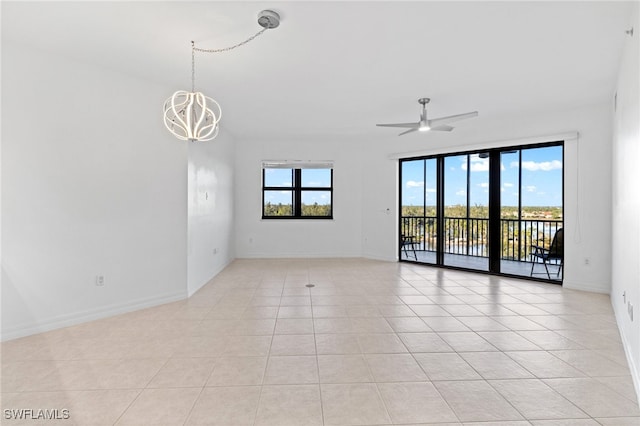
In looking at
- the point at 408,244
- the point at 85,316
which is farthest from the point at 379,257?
the point at 85,316

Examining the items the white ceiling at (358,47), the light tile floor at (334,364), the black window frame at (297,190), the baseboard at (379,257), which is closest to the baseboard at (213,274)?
the light tile floor at (334,364)

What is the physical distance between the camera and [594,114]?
4.11 m

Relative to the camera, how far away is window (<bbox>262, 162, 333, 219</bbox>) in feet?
21.9

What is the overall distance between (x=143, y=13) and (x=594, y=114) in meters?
5.37

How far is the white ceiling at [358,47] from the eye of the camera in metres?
2.19

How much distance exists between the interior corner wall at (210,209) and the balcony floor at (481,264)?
3.61 m

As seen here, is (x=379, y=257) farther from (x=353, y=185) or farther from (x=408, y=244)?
(x=353, y=185)

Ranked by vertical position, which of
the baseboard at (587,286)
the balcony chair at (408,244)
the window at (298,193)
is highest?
the window at (298,193)

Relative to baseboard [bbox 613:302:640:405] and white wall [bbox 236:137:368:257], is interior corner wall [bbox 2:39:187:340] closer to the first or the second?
white wall [bbox 236:137:368:257]

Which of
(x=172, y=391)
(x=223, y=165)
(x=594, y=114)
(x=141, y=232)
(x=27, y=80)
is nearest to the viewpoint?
(x=172, y=391)

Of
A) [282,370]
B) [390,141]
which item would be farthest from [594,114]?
[282,370]

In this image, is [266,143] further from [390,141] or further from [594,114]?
[594,114]

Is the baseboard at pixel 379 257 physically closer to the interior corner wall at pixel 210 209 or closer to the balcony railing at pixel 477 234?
the balcony railing at pixel 477 234

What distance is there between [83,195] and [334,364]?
2898mm
